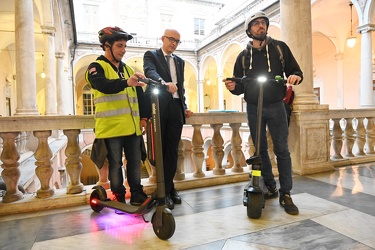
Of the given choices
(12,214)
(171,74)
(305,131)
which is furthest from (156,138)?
(305,131)

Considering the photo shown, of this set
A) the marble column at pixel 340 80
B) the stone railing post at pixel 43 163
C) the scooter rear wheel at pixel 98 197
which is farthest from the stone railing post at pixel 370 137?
the marble column at pixel 340 80

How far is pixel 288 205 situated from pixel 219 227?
72cm

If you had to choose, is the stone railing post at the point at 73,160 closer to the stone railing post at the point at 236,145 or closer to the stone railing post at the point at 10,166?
the stone railing post at the point at 10,166

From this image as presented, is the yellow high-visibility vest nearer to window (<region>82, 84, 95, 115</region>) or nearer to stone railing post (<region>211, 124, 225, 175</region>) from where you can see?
stone railing post (<region>211, 124, 225, 175</region>)

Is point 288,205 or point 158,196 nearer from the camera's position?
point 158,196

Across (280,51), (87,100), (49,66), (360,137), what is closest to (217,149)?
(280,51)

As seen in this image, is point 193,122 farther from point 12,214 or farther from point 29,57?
point 29,57

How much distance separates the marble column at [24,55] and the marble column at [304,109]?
582cm

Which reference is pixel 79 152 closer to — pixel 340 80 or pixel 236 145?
pixel 236 145

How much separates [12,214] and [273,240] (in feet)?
8.19

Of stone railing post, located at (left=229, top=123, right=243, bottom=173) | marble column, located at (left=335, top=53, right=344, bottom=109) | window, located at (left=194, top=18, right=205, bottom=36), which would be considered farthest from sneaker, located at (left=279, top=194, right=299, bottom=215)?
window, located at (left=194, top=18, right=205, bottom=36)

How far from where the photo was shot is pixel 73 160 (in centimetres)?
282

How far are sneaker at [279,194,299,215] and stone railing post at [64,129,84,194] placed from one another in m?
2.17

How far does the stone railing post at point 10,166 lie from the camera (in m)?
2.60
